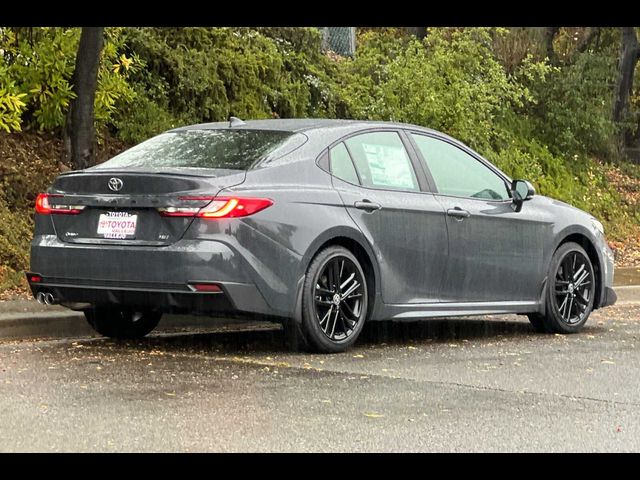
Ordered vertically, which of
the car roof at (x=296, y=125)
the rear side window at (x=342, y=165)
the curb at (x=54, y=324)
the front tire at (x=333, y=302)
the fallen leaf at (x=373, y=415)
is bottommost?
the curb at (x=54, y=324)

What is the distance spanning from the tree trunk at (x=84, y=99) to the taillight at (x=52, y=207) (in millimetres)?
4599

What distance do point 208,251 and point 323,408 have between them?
6.13 ft

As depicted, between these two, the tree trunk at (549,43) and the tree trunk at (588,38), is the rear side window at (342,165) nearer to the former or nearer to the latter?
the tree trunk at (549,43)

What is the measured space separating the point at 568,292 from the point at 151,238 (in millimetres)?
3947

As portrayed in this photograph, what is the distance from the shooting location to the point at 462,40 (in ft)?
60.3

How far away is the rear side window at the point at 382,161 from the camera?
9.98 metres

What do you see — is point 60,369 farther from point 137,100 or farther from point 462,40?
point 462,40

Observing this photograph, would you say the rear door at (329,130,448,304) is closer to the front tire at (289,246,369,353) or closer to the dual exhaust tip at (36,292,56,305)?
the front tire at (289,246,369,353)

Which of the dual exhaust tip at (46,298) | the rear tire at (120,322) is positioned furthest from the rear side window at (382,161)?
the dual exhaust tip at (46,298)

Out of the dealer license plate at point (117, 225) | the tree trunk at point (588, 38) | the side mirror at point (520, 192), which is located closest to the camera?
the dealer license plate at point (117, 225)

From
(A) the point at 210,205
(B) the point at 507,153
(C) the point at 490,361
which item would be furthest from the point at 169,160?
(B) the point at 507,153

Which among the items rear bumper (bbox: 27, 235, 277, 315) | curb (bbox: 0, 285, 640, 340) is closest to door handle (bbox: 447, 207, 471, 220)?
rear bumper (bbox: 27, 235, 277, 315)

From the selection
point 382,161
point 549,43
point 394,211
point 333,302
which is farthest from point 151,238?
point 549,43

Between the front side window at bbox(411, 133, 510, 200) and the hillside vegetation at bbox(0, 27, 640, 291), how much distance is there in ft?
12.7
